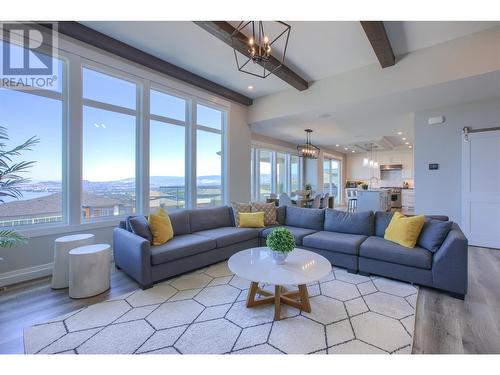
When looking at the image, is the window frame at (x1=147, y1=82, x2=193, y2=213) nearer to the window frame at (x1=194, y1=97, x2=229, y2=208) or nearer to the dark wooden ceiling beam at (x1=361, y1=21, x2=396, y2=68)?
the window frame at (x1=194, y1=97, x2=229, y2=208)

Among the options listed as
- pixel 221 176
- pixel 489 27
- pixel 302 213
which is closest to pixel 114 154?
pixel 221 176

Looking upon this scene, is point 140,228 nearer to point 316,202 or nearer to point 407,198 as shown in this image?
point 316,202

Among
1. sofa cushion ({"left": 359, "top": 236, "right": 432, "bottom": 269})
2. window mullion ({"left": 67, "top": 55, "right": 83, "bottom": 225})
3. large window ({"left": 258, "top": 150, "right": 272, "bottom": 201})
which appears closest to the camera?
sofa cushion ({"left": 359, "top": 236, "right": 432, "bottom": 269})

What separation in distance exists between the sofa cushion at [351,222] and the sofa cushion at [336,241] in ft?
0.36

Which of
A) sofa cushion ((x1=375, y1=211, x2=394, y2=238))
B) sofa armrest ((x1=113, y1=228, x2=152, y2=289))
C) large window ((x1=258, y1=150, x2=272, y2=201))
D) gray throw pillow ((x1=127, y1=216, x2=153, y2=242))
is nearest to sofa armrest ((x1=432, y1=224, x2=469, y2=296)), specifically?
sofa cushion ((x1=375, y1=211, x2=394, y2=238))

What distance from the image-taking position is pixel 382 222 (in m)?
3.44

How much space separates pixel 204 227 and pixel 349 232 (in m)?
2.31

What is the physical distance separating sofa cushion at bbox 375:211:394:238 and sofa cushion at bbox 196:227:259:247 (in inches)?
72.2

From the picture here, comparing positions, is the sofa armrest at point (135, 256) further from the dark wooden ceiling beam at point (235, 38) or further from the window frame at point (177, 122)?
the dark wooden ceiling beam at point (235, 38)

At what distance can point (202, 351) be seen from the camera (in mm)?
1688

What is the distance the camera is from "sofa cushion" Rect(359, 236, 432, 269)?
264cm

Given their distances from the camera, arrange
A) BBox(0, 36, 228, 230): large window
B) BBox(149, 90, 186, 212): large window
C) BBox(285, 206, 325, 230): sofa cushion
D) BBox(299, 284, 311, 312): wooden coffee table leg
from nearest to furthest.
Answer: BBox(299, 284, 311, 312): wooden coffee table leg < BBox(0, 36, 228, 230): large window < BBox(285, 206, 325, 230): sofa cushion < BBox(149, 90, 186, 212): large window
